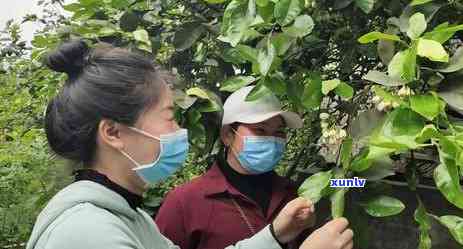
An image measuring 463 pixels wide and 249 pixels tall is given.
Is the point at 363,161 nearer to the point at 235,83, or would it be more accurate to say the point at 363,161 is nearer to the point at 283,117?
the point at 235,83

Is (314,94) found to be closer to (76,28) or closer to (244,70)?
(244,70)

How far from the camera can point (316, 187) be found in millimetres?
1476

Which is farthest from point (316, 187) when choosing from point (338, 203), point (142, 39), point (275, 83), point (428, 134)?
point (142, 39)

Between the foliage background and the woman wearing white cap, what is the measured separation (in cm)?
8

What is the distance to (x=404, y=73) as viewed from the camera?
121 cm

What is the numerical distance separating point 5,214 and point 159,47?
148 cm

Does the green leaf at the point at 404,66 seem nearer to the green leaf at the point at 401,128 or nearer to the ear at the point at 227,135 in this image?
the green leaf at the point at 401,128

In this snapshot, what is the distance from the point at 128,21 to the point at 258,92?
757 millimetres

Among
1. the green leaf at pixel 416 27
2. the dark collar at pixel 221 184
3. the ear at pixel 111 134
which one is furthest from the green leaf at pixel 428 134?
the dark collar at pixel 221 184

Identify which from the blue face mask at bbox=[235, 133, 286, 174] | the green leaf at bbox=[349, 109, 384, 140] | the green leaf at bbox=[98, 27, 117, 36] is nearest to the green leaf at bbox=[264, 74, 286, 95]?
the green leaf at bbox=[349, 109, 384, 140]

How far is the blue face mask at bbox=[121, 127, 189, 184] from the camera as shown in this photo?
1.44 meters

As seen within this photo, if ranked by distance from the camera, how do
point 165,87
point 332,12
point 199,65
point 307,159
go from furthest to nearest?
point 307,159
point 199,65
point 332,12
point 165,87

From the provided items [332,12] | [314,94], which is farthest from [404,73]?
[332,12]

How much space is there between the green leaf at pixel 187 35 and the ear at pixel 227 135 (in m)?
0.32
